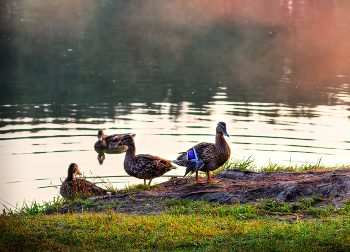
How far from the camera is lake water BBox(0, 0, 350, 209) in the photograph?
17.2 m

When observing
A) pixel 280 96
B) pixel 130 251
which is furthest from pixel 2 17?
pixel 130 251

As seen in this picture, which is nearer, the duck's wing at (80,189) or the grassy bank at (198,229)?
the grassy bank at (198,229)

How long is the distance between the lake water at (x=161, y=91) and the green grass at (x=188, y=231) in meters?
3.52

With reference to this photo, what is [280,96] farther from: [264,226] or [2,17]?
[2,17]

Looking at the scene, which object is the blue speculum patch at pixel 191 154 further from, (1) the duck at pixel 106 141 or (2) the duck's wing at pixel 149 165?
(1) the duck at pixel 106 141

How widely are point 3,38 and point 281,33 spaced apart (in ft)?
130

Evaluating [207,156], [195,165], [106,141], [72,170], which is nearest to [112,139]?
[106,141]

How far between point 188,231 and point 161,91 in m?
23.3

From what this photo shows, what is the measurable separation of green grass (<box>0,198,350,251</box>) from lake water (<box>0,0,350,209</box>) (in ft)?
11.5

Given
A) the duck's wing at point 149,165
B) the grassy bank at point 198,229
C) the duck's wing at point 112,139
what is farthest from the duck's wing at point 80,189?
the duck's wing at point 112,139

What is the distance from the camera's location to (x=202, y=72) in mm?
40062

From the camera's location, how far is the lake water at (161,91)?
Answer: 1719 centimetres

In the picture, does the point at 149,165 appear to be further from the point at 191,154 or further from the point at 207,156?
the point at 207,156

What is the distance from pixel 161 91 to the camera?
30938 mm
